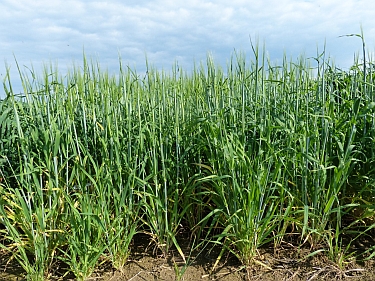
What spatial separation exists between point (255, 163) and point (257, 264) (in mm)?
547

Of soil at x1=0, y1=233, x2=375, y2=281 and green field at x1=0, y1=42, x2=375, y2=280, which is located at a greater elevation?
green field at x1=0, y1=42, x2=375, y2=280

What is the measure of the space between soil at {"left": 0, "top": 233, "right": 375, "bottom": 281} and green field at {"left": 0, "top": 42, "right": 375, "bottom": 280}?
49mm

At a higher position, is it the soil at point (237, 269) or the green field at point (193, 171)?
the green field at point (193, 171)

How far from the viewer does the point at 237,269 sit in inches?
70.9

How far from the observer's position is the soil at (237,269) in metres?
1.78

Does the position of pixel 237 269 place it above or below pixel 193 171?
below

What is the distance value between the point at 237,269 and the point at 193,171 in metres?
0.64

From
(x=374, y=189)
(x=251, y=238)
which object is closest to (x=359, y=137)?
(x=374, y=189)

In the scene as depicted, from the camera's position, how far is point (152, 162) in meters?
1.96

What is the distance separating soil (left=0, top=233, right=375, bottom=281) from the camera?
5.84ft

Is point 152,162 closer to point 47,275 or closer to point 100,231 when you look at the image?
point 100,231

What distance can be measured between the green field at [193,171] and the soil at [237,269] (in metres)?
0.05

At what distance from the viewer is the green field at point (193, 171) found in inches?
69.2

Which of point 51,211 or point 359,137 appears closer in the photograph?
point 51,211
